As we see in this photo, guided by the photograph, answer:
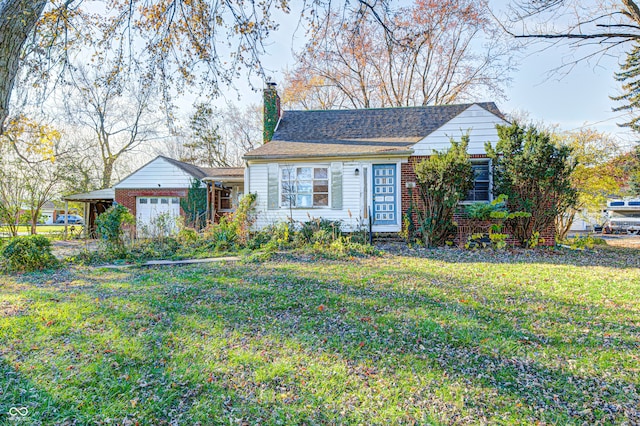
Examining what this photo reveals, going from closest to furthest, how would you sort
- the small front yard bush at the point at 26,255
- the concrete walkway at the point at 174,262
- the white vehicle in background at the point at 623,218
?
the small front yard bush at the point at 26,255 → the concrete walkway at the point at 174,262 → the white vehicle in background at the point at 623,218

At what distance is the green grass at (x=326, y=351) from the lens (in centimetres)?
241

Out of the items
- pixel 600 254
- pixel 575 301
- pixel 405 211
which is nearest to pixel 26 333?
pixel 575 301

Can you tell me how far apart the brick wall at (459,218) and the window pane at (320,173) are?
247 centimetres

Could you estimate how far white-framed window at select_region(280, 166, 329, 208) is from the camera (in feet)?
36.7

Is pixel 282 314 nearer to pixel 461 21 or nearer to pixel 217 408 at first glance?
pixel 217 408

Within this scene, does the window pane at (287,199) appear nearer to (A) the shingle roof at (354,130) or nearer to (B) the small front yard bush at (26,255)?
(A) the shingle roof at (354,130)

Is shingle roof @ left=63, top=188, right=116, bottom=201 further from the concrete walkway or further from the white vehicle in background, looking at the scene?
the white vehicle in background

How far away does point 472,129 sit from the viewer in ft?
33.2

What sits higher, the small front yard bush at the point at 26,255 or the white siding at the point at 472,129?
the white siding at the point at 472,129

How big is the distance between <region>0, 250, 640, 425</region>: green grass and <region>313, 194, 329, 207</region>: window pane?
546 cm

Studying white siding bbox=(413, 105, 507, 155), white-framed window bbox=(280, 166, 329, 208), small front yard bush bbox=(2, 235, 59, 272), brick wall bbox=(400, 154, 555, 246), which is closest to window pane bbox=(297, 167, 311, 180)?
white-framed window bbox=(280, 166, 329, 208)

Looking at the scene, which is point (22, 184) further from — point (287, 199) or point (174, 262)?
point (287, 199)

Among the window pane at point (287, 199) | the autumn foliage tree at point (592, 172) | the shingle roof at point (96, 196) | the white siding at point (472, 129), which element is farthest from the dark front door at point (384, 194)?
the shingle roof at point (96, 196)

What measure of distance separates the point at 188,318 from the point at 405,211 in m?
7.81
